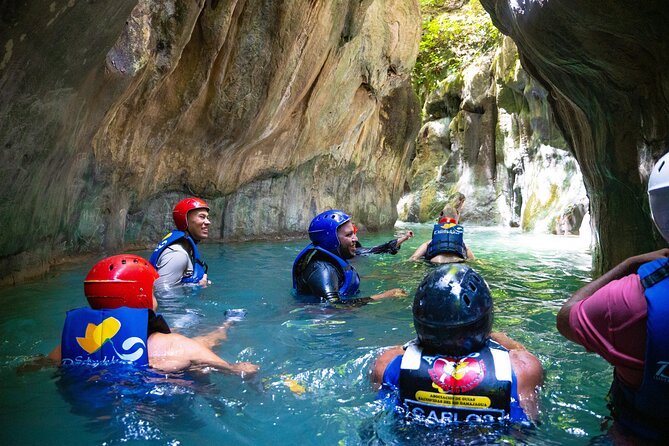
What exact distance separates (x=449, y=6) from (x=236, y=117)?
27527 mm

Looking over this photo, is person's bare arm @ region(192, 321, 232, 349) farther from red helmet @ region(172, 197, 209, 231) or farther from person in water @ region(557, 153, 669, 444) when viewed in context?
person in water @ region(557, 153, 669, 444)

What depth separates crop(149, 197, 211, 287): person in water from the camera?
19.7 ft

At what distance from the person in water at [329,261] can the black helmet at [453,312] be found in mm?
2943

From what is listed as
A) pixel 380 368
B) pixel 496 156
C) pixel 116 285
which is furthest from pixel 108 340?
pixel 496 156

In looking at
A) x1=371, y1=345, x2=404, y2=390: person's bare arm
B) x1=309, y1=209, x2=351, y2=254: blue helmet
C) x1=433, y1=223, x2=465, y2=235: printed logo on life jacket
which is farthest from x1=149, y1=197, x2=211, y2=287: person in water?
x1=433, y1=223, x2=465, y2=235: printed logo on life jacket

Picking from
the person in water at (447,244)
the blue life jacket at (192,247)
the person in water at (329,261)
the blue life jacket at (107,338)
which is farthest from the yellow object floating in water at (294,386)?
the person in water at (447,244)

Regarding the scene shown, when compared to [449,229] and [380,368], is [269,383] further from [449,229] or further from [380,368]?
[449,229]

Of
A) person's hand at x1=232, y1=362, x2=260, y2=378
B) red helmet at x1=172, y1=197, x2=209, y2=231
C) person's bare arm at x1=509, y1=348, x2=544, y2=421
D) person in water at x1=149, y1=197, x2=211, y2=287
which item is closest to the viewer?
person's bare arm at x1=509, y1=348, x2=544, y2=421

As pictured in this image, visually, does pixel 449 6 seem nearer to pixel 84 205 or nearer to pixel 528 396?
pixel 84 205

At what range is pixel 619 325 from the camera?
6.07ft

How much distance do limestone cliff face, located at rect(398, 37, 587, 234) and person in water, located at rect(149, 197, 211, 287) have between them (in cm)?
1654

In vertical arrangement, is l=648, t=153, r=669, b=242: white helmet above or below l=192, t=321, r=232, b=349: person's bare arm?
above

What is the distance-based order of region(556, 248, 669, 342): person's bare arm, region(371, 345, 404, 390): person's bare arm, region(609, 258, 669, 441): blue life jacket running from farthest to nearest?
region(371, 345, 404, 390): person's bare arm, region(556, 248, 669, 342): person's bare arm, region(609, 258, 669, 441): blue life jacket

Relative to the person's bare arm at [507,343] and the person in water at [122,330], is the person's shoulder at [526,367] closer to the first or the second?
the person's bare arm at [507,343]
